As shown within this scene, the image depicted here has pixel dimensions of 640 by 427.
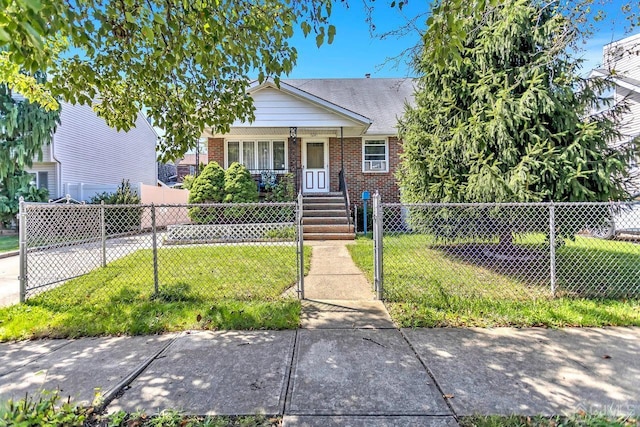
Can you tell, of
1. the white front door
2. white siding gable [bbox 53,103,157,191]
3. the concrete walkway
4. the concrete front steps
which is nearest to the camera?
the concrete walkway

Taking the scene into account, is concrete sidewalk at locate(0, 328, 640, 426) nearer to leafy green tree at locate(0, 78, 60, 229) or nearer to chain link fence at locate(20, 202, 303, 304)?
chain link fence at locate(20, 202, 303, 304)

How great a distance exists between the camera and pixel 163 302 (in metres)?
4.43

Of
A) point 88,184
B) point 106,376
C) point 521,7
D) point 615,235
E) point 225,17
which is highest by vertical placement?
point 521,7

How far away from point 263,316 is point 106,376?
1644mm

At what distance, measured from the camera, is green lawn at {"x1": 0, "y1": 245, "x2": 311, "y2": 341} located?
3.69 m

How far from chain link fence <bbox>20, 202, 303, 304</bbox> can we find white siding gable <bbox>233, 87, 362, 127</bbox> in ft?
15.6

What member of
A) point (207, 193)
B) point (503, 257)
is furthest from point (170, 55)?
point (207, 193)

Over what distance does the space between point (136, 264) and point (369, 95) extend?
1398 centimetres

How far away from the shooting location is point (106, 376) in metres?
2.69

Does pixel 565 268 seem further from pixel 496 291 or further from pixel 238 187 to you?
pixel 238 187

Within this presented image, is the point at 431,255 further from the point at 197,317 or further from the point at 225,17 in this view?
the point at 225,17

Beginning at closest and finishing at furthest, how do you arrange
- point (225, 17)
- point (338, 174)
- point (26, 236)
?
point (225, 17) < point (26, 236) < point (338, 174)

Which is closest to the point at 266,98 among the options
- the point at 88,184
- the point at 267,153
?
the point at 267,153

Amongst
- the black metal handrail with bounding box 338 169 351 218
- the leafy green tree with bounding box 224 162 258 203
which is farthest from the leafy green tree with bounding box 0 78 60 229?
the black metal handrail with bounding box 338 169 351 218
